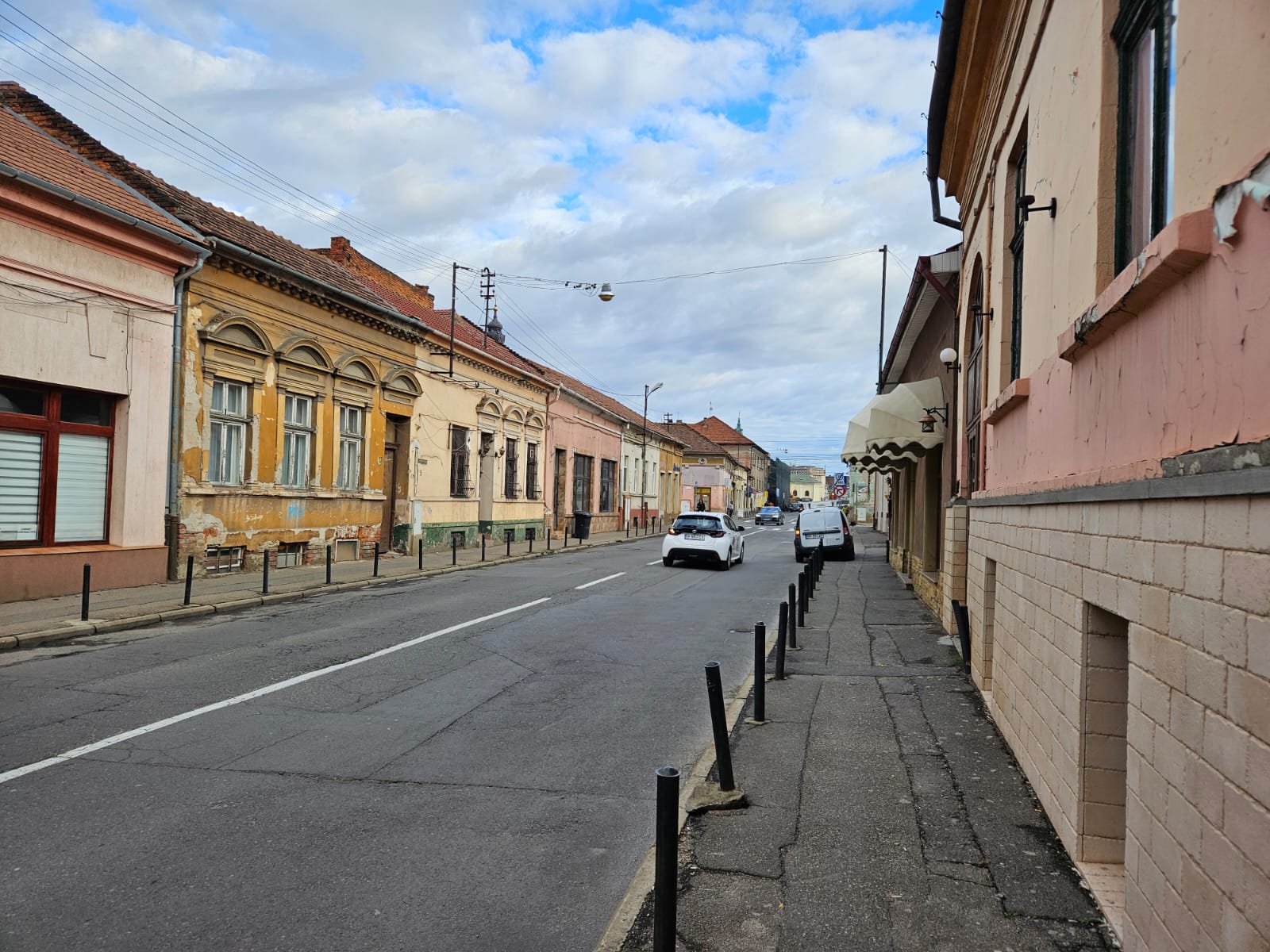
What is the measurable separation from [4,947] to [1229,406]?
4884 millimetres

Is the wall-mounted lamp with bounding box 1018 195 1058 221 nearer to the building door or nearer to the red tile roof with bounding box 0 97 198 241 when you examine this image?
the red tile roof with bounding box 0 97 198 241

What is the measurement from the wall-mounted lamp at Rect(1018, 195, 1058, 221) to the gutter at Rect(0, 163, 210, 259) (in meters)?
13.4

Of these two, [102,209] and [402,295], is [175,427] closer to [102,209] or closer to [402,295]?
[102,209]

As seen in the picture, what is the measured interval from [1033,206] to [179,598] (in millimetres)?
13176

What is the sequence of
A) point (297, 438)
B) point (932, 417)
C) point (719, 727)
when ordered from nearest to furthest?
point (719, 727) → point (932, 417) → point (297, 438)

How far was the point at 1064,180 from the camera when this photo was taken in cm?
528

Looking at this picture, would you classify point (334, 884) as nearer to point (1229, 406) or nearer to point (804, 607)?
point (1229, 406)

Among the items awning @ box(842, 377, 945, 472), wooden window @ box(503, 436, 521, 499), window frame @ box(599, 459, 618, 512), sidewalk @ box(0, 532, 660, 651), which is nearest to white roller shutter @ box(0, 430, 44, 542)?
sidewalk @ box(0, 532, 660, 651)

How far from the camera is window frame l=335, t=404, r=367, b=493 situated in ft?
71.5

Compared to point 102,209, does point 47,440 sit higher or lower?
lower

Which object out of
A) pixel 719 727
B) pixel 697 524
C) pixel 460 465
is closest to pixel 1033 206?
pixel 719 727

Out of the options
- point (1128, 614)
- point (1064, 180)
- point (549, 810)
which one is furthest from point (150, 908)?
point (1064, 180)

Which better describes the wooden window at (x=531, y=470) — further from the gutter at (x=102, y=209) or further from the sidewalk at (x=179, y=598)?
the gutter at (x=102, y=209)

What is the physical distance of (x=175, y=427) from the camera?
1625 centimetres
